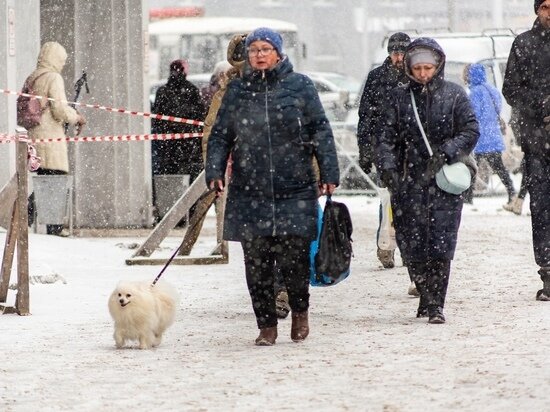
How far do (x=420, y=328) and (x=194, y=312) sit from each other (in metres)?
A: 1.78

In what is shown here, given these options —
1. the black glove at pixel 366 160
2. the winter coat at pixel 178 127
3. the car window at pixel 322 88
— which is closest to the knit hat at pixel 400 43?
the black glove at pixel 366 160

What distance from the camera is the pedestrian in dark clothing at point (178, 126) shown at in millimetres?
19531

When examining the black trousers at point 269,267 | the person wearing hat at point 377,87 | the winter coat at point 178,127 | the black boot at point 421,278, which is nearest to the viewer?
the black trousers at point 269,267

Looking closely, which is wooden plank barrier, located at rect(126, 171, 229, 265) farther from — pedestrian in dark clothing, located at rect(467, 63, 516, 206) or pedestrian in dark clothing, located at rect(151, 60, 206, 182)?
pedestrian in dark clothing, located at rect(467, 63, 516, 206)

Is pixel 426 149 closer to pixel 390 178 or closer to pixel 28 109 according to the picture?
pixel 390 178

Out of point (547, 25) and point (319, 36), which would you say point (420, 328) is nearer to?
point (547, 25)

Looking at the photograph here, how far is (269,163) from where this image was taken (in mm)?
8984

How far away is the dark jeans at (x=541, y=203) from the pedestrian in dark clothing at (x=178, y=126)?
855cm

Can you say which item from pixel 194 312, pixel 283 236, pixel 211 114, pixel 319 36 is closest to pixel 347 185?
pixel 211 114

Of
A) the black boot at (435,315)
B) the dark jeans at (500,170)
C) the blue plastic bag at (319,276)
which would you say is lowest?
the dark jeans at (500,170)

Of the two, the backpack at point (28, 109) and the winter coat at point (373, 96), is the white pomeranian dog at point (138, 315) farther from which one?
→ the backpack at point (28, 109)

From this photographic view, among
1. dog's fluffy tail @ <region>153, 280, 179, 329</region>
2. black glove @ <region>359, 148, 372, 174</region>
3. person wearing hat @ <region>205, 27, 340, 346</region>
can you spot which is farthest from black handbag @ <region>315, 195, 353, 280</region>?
black glove @ <region>359, 148, 372, 174</region>

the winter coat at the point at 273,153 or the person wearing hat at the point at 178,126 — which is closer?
the winter coat at the point at 273,153

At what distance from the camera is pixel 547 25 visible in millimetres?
10969
